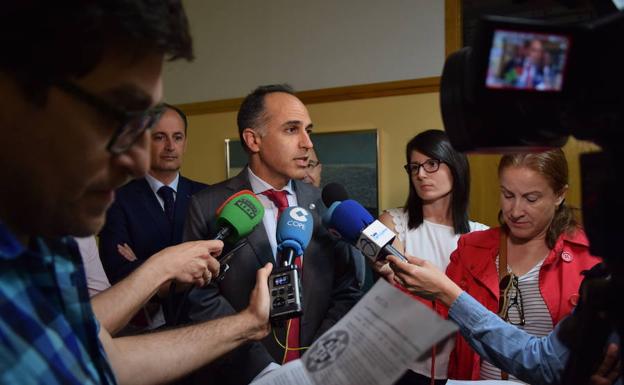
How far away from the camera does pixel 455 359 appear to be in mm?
1590

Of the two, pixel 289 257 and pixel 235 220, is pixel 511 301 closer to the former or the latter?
pixel 289 257

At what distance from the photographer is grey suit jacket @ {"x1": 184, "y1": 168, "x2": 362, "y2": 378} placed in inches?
59.0

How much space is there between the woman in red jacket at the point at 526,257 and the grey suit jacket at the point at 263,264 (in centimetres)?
40

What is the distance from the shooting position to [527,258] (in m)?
1.57

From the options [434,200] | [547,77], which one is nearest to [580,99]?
[547,77]

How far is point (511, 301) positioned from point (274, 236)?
2.54 ft

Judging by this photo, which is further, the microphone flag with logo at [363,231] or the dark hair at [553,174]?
the dark hair at [553,174]

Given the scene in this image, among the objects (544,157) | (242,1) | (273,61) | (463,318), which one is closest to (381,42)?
(273,61)

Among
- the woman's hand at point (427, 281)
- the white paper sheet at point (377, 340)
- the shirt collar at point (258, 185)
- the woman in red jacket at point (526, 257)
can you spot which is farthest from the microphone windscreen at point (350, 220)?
the white paper sheet at point (377, 340)

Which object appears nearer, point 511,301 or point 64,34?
point 64,34

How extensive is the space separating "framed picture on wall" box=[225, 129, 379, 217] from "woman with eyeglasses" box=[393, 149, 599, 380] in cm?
118

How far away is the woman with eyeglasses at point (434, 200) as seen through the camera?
2.00 meters

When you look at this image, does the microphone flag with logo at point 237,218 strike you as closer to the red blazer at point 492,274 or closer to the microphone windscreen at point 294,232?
the microphone windscreen at point 294,232

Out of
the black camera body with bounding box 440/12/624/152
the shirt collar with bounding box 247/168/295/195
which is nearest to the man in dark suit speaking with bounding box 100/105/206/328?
the shirt collar with bounding box 247/168/295/195
